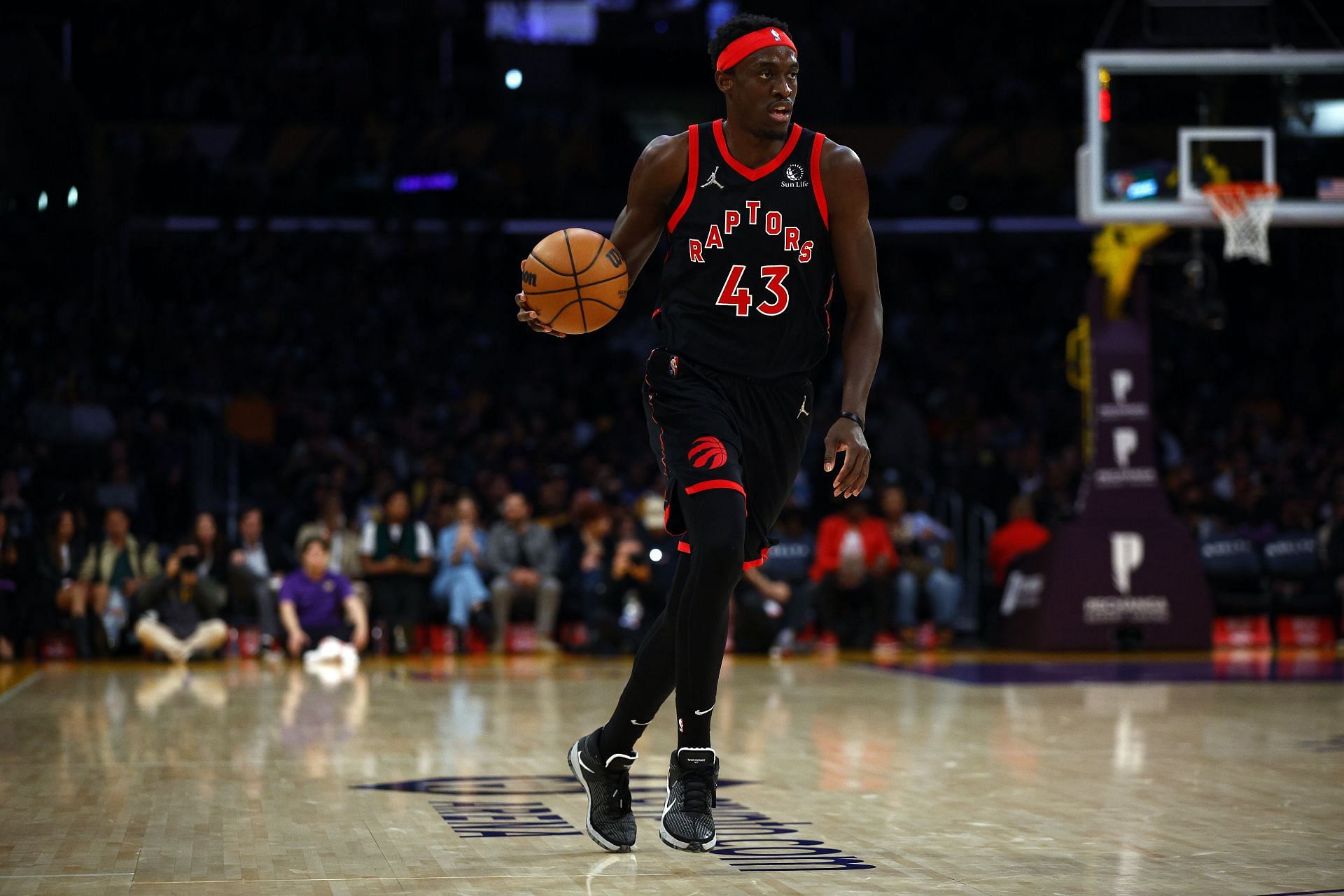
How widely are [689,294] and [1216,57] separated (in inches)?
380

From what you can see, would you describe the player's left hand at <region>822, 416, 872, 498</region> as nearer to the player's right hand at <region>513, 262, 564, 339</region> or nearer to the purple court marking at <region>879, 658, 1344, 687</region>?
the player's right hand at <region>513, 262, 564, 339</region>

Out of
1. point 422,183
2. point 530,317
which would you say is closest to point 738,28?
point 530,317

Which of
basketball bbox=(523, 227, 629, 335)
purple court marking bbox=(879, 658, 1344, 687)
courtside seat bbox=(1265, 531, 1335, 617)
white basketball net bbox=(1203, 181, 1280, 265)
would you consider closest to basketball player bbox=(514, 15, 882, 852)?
basketball bbox=(523, 227, 629, 335)

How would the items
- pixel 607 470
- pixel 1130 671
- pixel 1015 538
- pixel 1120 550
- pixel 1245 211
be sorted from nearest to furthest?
pixel 1130 671 < pixel 1245 211 < pixel 1120 550 < pixel 1015 538 < pixel 607 470

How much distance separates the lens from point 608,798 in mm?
4375

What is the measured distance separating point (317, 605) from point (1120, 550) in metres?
6.66

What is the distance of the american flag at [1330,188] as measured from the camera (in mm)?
12852

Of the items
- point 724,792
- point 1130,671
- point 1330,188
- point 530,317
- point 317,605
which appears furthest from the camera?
point 317,605

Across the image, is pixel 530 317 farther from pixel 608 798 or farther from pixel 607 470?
pixel 607 470

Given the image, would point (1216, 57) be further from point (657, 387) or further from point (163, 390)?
point (163, 390)

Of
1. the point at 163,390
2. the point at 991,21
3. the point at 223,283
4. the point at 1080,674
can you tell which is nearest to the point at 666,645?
the point at 1080,674

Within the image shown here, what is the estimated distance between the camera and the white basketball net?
1274 cm

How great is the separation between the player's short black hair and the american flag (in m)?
9.60

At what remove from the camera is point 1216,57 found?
12.8 metres
